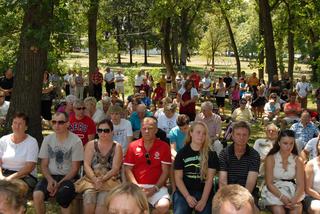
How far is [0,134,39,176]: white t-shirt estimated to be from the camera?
5961 millimetres

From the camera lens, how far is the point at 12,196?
2770 mm

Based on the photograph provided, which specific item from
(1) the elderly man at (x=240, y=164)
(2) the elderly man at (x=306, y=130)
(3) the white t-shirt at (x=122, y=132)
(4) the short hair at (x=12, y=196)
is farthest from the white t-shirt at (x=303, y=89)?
(4) the short hair at (x=12, y=196)

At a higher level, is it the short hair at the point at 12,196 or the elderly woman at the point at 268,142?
the short hair at the point at 12,196

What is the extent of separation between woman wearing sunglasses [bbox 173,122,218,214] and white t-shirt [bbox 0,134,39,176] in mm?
1905

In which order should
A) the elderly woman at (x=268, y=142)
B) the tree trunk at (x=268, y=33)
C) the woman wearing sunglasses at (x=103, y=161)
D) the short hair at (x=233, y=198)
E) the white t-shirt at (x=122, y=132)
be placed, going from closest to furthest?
the short hair at (x=233, y=198), the woman wearing sunglasses at (x=103, y=161), the elderly woman at (x=268, y=142), the white t-shirt at (x=122, y=132), the tree trunk at (x=268, y=33)

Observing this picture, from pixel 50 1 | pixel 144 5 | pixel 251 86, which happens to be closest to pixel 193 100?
pixel 50 1

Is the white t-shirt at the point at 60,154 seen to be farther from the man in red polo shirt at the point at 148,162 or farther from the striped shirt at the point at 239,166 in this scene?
the striped shirt at the point at 239,166

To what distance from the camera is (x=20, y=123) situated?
596 centimetres

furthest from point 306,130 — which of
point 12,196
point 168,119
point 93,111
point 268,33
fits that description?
point 268,33

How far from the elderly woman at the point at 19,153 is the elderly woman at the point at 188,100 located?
20.5 feet

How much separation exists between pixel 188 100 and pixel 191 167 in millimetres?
6455

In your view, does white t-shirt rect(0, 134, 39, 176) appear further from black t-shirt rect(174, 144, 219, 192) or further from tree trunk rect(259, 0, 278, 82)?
tree trunk rect(259, 0, 278, 82)

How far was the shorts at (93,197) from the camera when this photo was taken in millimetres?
5414

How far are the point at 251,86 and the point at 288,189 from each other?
1514 cm
